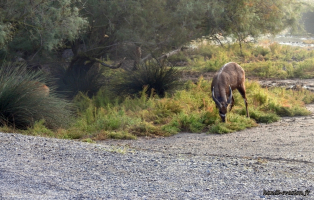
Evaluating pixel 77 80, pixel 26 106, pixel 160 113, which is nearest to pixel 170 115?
pixel 160 113

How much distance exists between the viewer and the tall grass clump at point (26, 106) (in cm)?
1029

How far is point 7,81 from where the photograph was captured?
1080 cm

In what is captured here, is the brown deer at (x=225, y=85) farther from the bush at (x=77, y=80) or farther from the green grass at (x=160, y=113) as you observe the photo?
the bush at (x=77, y=80)

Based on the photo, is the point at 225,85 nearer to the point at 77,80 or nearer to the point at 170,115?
the point at 170,115

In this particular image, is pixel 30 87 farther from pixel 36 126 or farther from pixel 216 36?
pixel 216 36

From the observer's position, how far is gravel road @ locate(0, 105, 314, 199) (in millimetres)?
4961

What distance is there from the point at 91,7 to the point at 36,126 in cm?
639

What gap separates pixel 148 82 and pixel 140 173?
383 inches

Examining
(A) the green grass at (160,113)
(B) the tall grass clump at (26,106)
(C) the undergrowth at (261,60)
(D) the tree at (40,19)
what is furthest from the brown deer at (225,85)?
(C) the undergrowth at (261,60)

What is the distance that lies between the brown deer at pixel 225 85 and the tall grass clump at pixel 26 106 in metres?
4.13

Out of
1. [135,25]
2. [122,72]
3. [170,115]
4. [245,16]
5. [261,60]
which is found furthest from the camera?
[261,60]

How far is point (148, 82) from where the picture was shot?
15422mm

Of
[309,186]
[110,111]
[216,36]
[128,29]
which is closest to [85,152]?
[309,186]

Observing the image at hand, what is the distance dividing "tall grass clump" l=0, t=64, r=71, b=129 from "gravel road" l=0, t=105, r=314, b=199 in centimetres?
262
